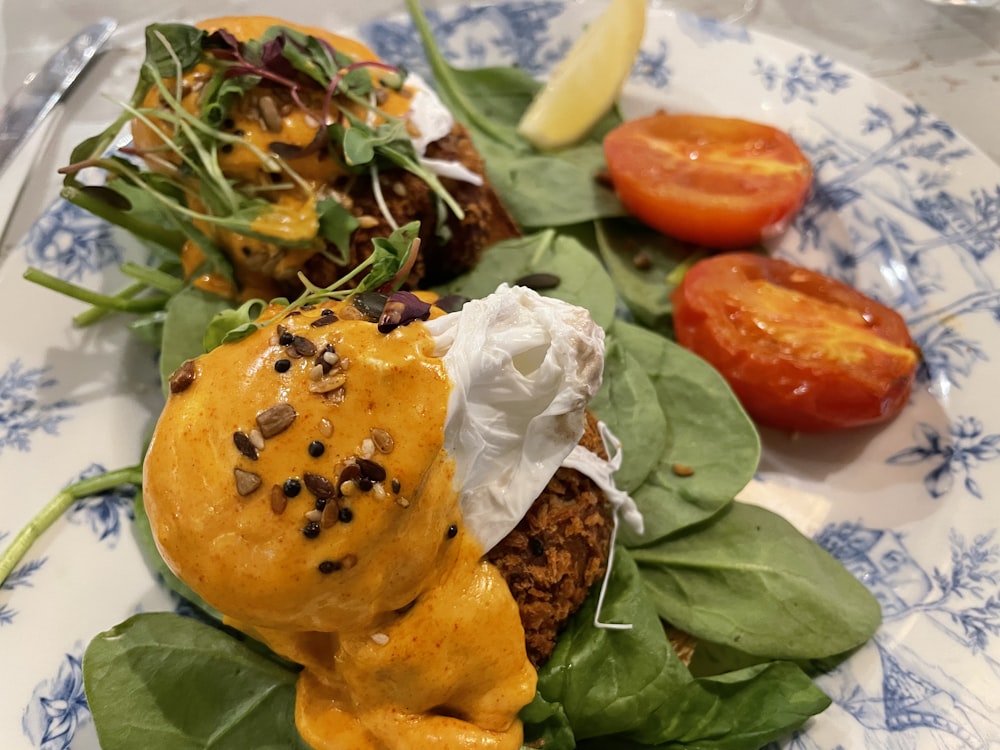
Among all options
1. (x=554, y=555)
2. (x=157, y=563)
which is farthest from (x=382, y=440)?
(x=157, y=563)

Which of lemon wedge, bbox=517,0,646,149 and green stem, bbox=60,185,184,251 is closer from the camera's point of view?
green stem, bbox=60,185,184,251

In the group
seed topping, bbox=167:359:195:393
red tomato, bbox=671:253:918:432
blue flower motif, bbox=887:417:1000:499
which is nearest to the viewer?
seed topping, bbox=167:359:195:393

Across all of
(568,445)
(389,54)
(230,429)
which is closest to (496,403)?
(568,445)

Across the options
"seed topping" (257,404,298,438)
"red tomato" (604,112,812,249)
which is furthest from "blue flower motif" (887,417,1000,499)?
"seed topping" (257,404,298,438)

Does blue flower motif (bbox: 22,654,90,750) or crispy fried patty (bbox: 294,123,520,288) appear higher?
crispy fried patty (bbox: 294,123,520,288)

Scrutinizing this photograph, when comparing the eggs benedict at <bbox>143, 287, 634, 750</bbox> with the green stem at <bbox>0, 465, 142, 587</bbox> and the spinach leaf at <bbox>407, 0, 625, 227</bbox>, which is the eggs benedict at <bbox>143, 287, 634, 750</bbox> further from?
the spinach leaf at <bbox>407, 0, 625, 227</bbox>

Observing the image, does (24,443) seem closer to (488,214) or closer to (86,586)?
(86,586)
